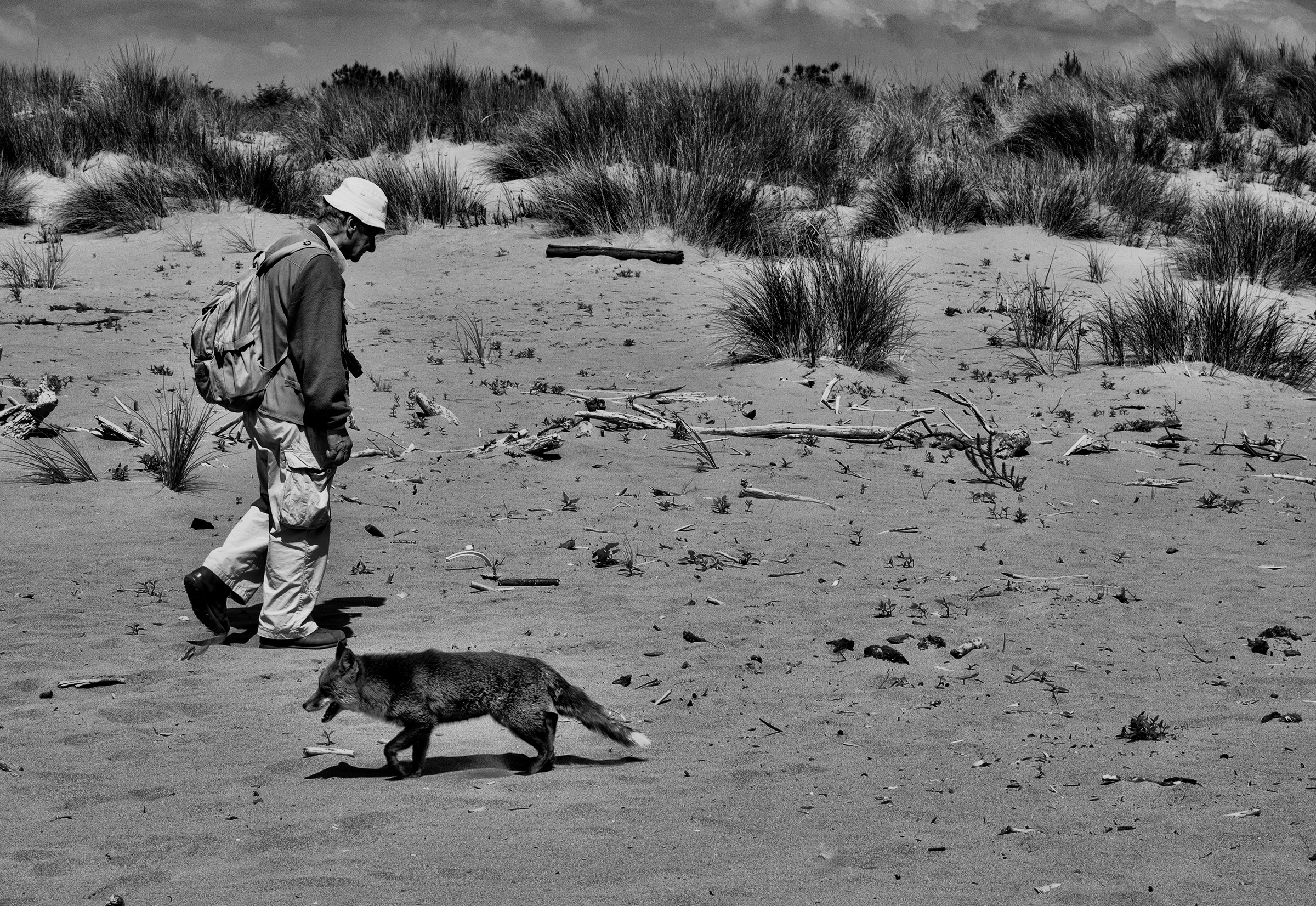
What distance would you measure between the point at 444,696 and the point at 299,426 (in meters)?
1.59

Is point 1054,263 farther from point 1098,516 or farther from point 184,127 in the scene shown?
point 184,127

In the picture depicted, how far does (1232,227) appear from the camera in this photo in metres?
15.1

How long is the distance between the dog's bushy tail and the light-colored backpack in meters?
1.87

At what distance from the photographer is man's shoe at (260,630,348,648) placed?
18.8 feet

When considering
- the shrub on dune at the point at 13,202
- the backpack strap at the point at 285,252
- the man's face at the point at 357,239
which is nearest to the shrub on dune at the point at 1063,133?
the shrub on dune at the point at 13,202

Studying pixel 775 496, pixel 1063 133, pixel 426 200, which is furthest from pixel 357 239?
pixel 1063 133

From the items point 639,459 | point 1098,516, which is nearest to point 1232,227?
point 1098,516

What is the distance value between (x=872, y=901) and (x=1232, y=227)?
13.8 m

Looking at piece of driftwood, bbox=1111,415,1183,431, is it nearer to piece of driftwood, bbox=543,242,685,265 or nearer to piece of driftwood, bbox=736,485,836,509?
piece of driftwood, bbox=736,485,836,509

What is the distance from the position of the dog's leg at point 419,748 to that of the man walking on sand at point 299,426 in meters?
1.44

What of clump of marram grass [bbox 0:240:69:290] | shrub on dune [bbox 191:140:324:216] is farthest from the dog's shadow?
shrub on dune [bbox 191:140:324:216]

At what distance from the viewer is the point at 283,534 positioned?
5.53m

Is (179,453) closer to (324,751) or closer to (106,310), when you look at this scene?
(324,751)

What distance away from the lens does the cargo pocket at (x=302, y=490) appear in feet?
17.6
